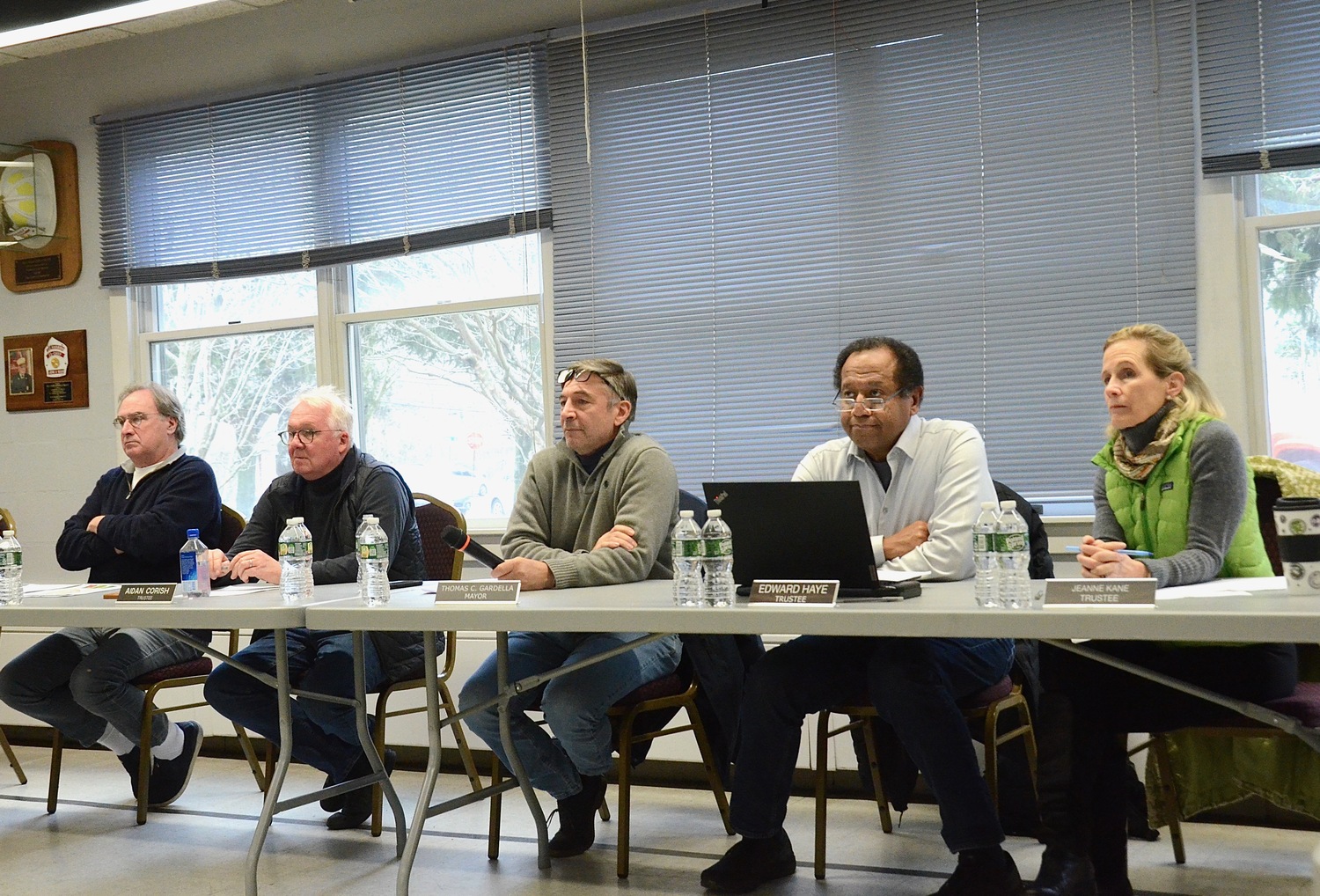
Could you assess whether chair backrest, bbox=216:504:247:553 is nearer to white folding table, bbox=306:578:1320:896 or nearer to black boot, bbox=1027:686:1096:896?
white folding table, bbox=306:578:1320:896

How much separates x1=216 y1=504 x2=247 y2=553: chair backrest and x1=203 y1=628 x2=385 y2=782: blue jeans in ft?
2.12

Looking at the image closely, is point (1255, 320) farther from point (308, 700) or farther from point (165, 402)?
point (165, 402)

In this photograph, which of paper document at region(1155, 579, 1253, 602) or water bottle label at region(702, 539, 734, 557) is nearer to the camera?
paper document at region(1155, 579, 1253, 602)

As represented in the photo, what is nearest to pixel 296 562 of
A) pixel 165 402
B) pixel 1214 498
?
pixel 165 402

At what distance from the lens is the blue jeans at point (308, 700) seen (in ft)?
9.79

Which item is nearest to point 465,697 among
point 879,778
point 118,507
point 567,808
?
point 567,808

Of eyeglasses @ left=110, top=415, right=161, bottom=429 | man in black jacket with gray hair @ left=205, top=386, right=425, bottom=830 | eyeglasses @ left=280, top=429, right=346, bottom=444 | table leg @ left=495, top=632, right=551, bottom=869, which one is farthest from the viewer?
eyeglasses @ left=110, top=415, right=161, bottom=429

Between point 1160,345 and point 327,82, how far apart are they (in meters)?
3.32

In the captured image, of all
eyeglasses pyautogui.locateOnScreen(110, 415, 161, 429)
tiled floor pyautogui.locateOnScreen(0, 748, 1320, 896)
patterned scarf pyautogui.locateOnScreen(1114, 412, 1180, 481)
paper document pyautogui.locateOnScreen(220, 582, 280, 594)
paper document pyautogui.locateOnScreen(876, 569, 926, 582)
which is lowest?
tiled floor pyautogui.locateOnScreen(0, 748, 1320, 896)

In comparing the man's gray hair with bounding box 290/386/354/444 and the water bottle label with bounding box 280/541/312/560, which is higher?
the man's gray hair with bounding box 290/386/354/444

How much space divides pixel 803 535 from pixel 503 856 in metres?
1.37

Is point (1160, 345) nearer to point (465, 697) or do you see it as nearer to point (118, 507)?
point (465, 697)

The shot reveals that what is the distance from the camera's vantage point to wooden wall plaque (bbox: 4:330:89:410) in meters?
4.91

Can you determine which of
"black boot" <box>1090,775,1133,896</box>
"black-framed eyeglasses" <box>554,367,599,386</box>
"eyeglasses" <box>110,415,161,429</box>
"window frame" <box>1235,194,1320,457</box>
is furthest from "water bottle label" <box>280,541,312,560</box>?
"window frame" <box>1235,194,1320,457</box>
